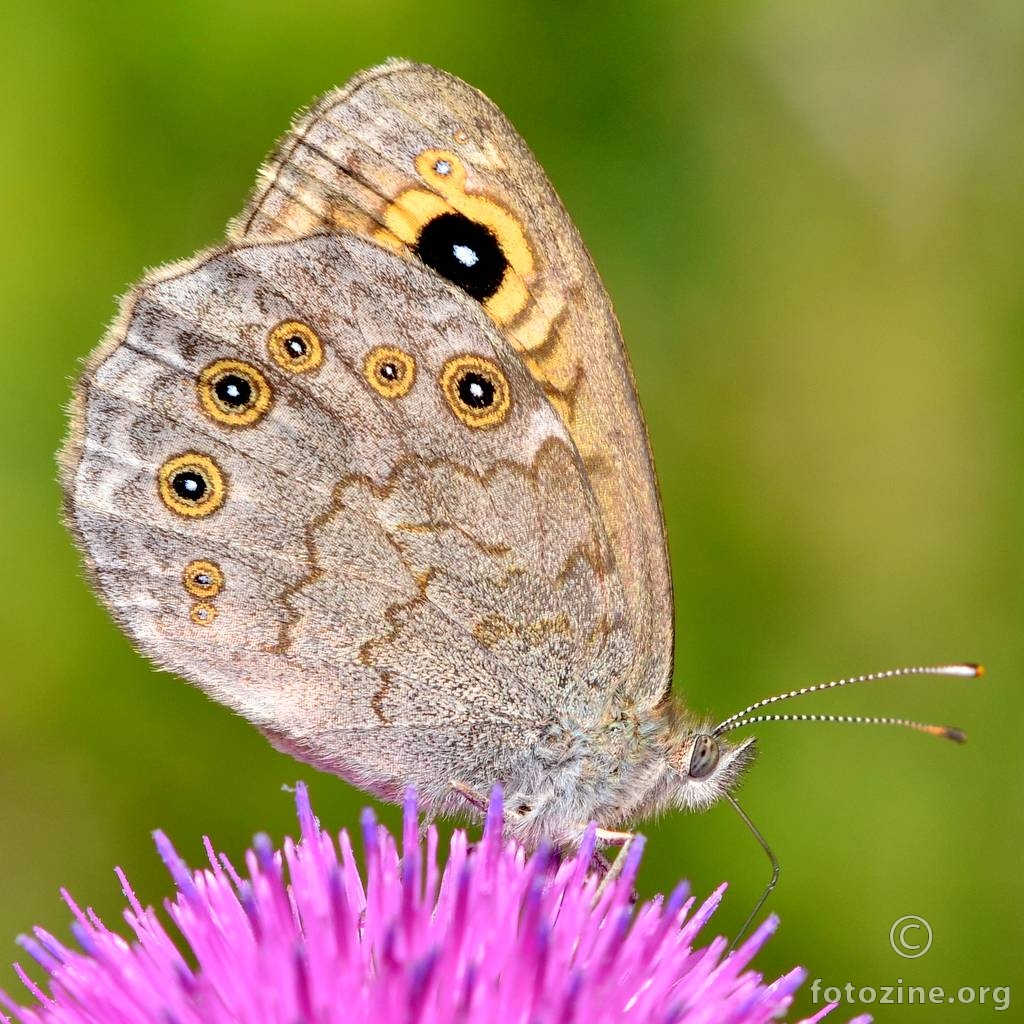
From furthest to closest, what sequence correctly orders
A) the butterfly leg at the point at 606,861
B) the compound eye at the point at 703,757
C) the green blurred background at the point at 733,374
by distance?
the green blurred background at the point at 733,374
the compound eye at the point at 703,757
the butterfly leg at the point at 606,861

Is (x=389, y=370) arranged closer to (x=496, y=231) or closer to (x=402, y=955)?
(x=496, y=231)

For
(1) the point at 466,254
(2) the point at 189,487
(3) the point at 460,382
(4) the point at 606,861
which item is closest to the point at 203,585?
(2) the point at 189,487

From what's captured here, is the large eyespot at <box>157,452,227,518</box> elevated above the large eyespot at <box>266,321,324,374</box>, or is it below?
below

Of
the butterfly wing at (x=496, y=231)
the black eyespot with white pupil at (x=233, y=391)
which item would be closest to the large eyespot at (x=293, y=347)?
the black eyespot with white pupil at (x=233, y=391)

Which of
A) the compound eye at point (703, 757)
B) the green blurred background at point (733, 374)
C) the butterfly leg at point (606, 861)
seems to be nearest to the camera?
the butterfly leg at point (606, 861)

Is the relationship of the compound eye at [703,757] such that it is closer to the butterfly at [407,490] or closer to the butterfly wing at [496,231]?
the butterfly at [407,490]

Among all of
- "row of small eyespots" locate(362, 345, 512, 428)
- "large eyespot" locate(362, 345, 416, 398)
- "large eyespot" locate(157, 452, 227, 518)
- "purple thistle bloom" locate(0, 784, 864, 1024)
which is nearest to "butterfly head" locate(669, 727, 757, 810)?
"purple thistle bloom" locate(0, 784, 864, 1024)

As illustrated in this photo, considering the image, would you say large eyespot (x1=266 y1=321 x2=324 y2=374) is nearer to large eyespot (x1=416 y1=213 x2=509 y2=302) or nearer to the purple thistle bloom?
large eyespot (x1=416 y1=213 x2=509 y2=302)

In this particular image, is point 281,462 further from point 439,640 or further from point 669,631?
point 669,631
